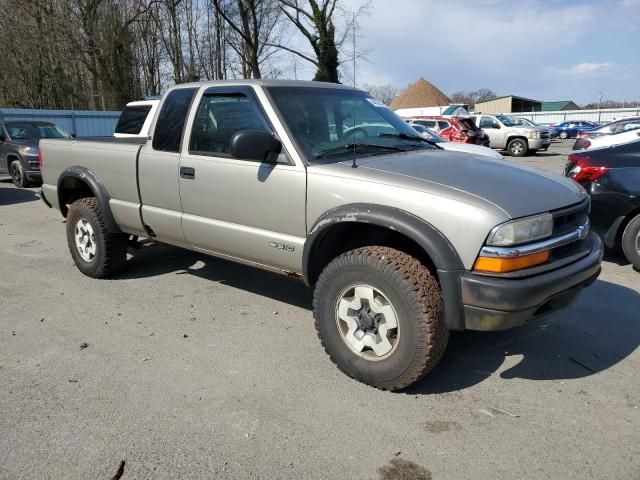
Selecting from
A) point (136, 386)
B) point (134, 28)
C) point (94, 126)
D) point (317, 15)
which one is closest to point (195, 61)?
point (134, 28)

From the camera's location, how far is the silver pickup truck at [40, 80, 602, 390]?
288 cm

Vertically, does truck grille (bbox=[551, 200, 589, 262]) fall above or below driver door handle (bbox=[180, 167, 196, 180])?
below

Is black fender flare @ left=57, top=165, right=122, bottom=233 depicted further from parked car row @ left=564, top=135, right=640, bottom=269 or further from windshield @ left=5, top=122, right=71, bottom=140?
windshield @ left=5, top=122, right=71, bottom=140

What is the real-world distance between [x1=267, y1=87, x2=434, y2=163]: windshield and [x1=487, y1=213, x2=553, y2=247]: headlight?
1217mm

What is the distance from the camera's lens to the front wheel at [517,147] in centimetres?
2302

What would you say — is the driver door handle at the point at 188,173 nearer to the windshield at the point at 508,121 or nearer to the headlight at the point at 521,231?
the headlight at the point at 521,231

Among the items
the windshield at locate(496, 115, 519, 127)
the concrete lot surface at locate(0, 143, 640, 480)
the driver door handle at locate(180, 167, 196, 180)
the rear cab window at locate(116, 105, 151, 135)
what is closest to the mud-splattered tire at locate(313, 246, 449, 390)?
the concrete lot surface at locate(0, 143, 640, 480)

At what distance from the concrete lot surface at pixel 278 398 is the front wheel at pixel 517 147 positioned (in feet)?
64.0

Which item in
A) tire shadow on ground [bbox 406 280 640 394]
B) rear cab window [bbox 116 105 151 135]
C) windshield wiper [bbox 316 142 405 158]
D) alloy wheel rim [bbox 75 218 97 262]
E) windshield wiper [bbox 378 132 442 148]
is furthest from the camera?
rear cab window [bbox 116 105 151 135]

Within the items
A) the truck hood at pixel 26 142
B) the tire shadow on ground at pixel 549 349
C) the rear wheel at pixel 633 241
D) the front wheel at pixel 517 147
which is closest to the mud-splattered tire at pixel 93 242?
the tire shadow on ground at pixel 549 349

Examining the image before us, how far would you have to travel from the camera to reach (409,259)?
3090mm

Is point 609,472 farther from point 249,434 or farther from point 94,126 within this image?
point 94,126

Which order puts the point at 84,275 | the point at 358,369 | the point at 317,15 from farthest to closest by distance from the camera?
1. the point at 317,15
2. the point at 84,275
3. the point at 358,369

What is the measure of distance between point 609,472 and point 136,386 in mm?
2662
